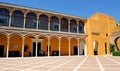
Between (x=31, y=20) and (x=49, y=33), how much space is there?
3643 millimetres

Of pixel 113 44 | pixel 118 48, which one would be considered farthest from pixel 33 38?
pixel 118 48

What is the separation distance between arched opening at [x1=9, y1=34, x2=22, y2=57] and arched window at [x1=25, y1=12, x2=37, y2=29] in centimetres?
239

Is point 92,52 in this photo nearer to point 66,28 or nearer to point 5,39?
point 66,28

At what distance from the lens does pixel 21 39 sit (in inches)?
994

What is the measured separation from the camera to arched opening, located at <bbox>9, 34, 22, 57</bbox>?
79.6ft

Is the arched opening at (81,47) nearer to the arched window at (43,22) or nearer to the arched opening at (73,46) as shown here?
the arched opening at (73,46)

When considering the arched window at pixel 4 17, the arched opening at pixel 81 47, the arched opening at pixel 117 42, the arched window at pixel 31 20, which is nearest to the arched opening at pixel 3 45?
the arched window at pixel 4 17

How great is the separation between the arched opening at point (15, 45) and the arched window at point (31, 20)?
2.39 meters

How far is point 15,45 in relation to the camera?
2469 cm

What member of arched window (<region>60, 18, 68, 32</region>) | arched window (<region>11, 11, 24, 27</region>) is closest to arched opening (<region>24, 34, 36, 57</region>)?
arched window (<region>11, 11, 24, 27</region>)

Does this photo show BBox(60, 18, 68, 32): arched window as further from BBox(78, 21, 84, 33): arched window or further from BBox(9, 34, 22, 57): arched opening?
BBox(9, 34, 22, 57): arched opening

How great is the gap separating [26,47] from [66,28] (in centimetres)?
830

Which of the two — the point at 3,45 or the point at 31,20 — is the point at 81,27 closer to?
the point at 31,20

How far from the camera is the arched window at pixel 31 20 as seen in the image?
2495 centimetres
